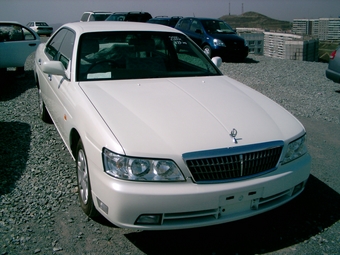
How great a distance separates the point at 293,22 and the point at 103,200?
198 m

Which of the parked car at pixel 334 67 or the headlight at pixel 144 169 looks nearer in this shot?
the headlight at pixel 144 169

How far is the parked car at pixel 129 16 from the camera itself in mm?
21184

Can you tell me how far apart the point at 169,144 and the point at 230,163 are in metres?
0.46

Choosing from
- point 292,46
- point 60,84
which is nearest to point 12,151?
point 60,84

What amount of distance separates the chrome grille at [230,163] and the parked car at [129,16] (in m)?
19.7

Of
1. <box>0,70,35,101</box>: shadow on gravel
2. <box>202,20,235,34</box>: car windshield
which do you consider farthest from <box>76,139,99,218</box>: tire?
<box>202,20,235,34</box>: car windshield

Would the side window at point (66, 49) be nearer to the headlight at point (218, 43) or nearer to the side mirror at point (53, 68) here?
the side mirror at point (53, 68)

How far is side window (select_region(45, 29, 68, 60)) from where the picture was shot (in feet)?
15.9

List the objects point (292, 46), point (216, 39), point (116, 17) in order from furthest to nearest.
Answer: point (292, 46) → point (116, 17) → point (216, 39)

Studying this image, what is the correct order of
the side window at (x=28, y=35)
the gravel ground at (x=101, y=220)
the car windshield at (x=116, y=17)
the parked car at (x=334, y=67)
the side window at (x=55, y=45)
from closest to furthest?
1. the gravel ground at (x=101, y=220)
2. the side window at (x=55, y=45)
3. the parked car at (x=334, y=67)
4. the side window at (x=28, y=35)
5. the car windshield at (x=116, y=17)

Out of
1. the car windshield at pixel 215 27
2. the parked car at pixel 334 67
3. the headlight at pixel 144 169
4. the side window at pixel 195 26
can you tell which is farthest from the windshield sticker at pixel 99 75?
the side window at pixel 195 26

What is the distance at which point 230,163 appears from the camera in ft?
8.69

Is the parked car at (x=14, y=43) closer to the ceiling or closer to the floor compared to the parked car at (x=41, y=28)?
closer to the ceiling

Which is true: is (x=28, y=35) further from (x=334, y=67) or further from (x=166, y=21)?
(x=166, y=21)
